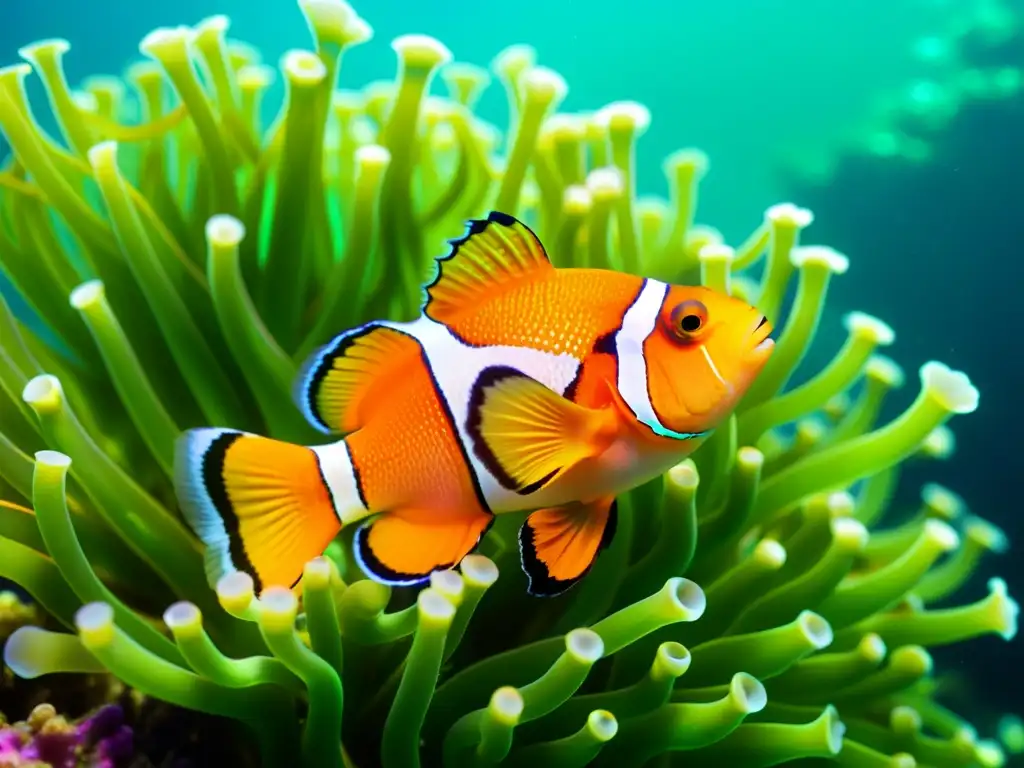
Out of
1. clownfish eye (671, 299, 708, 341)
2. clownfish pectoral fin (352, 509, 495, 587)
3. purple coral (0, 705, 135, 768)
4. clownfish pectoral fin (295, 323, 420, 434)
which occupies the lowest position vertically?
purple coral (0, 705, 135, 768)

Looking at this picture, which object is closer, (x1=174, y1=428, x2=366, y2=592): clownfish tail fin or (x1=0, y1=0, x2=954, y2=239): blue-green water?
(x1=174, y1=428, x2=366, y2=592): clownfish tail fin

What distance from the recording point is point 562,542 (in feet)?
2.51

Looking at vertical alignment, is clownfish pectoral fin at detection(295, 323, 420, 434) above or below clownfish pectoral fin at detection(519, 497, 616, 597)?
above

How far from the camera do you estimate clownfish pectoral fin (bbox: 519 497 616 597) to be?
0.75m

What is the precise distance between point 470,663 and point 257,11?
13.4 ft

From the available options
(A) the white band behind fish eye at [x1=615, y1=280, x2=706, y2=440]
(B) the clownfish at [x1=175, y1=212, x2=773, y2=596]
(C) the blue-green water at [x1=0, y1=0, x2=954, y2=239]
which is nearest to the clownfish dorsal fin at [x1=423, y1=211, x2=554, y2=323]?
(B) the clownfish at [x1=175, y1=212, x2=773, y2=596]

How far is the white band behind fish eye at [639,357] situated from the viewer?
0.71 meters

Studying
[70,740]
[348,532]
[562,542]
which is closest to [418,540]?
[562,542]

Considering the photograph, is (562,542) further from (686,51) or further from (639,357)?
(686,51)

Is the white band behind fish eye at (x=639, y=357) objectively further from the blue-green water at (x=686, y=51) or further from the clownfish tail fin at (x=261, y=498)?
Answer: the blue-green water at (x=686, y=51)

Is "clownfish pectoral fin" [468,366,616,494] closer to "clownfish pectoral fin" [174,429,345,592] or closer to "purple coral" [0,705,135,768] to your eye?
"clownfish pectoral fin" [174,429,345,592]

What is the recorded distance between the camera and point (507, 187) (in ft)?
3.71

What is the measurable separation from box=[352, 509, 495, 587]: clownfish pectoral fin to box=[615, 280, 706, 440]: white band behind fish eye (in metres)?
0.17

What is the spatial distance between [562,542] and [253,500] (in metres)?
0.27
